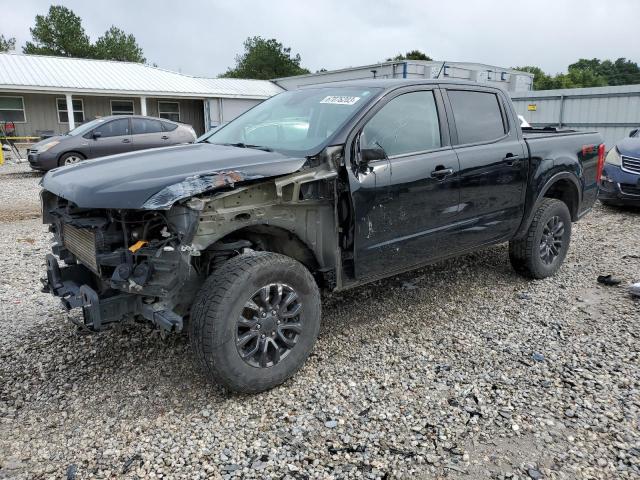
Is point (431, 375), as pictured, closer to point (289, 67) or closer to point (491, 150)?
point (491, 150)

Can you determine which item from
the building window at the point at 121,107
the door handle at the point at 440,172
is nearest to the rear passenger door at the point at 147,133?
the door handle at the point at 440,172

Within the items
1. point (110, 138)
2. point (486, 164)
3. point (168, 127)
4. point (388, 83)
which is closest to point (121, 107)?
point (168, 127)

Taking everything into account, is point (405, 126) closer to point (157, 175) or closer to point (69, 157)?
point (157, 175)

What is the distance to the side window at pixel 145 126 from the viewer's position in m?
13.9

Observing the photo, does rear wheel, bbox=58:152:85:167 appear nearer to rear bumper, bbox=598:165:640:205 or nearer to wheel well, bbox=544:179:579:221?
wheel well, bbox=544:179:579:221

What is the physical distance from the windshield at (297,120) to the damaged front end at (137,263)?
107 cm

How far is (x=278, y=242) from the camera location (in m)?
3.59

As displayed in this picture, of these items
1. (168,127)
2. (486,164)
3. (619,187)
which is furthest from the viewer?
(168,127)

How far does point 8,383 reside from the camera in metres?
3.41

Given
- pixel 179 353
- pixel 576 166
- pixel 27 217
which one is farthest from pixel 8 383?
pixel 27 217

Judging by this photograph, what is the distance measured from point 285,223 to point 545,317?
2.52 m

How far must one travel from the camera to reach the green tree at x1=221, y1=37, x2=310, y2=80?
217ft

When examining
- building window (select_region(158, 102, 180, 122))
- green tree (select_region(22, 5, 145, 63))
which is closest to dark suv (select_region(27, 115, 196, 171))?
building window (select_region(158, 102, 180, 122))

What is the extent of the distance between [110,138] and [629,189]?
37.9 ft
